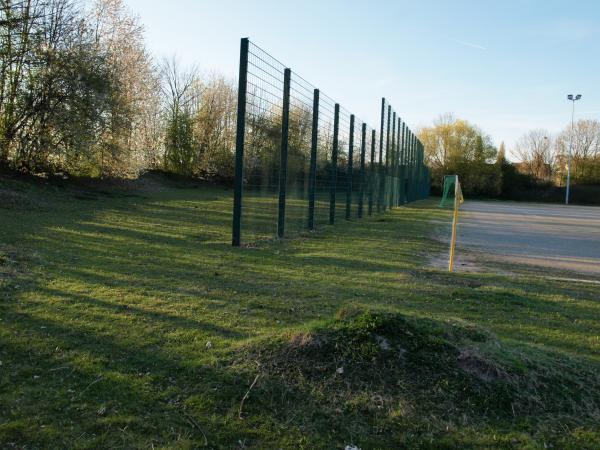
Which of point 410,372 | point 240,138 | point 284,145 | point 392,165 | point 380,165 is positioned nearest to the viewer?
point 410,372

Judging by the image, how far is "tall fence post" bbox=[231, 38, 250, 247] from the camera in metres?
9.06

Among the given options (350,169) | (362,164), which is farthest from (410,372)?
(362,164)

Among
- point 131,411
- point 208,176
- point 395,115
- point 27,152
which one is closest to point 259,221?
point 131,411

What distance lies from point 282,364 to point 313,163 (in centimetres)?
998

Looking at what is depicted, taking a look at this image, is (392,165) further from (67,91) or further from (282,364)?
(282,364)

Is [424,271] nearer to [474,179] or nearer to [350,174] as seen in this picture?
[350,174]

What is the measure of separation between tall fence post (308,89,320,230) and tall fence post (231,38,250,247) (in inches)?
150

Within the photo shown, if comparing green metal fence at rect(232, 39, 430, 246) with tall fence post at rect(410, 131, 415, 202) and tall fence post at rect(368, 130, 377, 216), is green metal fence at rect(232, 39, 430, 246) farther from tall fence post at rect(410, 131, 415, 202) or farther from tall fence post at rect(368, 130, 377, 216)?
tall fence post at rect(410, 131, 415, 202)

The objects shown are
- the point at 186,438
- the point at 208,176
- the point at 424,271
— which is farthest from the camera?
the point at 208,176

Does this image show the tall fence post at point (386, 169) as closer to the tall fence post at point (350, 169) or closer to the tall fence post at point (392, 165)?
the tall fence post at point (392, 165)

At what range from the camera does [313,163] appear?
13.0 m

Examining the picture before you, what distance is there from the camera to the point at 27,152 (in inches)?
682

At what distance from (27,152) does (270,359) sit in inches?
659

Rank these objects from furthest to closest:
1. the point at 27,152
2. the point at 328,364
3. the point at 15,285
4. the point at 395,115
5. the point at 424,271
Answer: the point at 395,115 → the point at 27,152 → the point at 424,271 → the point at 15,285 → the point at 328,364
